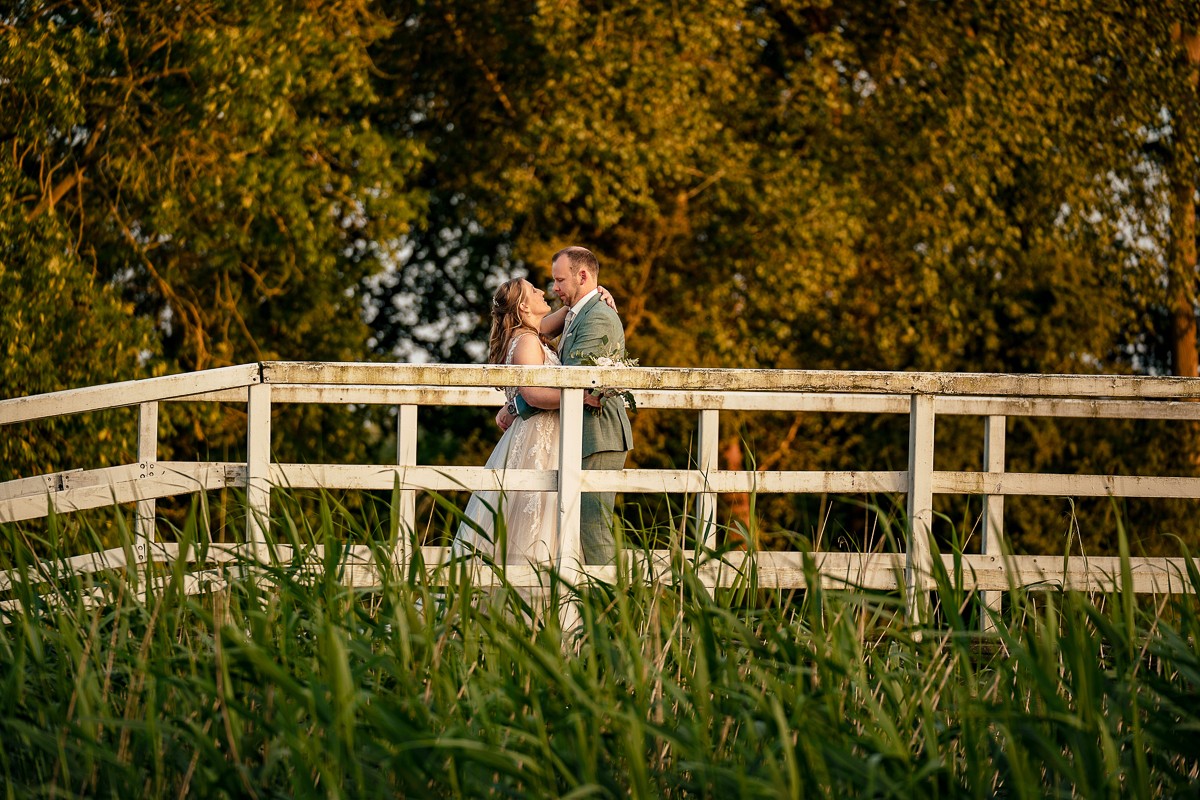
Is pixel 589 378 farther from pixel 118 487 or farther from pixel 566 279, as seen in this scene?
pixel 118 487

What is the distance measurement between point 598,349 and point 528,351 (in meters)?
0.54

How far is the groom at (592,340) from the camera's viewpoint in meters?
5.37

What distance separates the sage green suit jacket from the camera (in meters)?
5.31

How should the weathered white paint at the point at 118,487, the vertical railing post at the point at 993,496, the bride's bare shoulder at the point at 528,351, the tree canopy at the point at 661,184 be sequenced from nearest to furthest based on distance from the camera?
1. the weathered white paint at the point at 118,487
2. the vertical railing post at the point at 993,496
3. the bride's bare shoulder at the point at 528,351
4. the tree canopy at the point at 661,184

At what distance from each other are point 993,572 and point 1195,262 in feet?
35.4

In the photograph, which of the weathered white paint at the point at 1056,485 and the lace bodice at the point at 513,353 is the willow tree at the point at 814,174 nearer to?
the lace bodice at the point at 513,353

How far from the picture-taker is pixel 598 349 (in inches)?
208

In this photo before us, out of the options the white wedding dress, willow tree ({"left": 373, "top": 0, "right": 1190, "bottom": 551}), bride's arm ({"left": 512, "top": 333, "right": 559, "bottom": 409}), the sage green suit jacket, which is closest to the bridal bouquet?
the sage green suit jacket

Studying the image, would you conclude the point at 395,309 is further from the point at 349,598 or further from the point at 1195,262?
the point at 349,598

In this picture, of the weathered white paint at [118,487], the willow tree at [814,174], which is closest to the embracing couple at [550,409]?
the weathered white paint at [118,487]

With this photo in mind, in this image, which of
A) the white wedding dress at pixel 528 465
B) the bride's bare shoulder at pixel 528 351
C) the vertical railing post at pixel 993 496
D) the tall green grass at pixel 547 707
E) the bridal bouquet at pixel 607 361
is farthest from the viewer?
the white wedding dress at pixel 528 465

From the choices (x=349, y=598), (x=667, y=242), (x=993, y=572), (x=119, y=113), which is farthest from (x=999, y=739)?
(x=667, y=242)

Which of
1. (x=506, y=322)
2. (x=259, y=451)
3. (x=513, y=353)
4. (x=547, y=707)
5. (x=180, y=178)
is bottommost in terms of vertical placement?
(x=547, y=707)

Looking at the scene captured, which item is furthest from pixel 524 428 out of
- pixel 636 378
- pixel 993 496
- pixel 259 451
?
pixel 993 496
